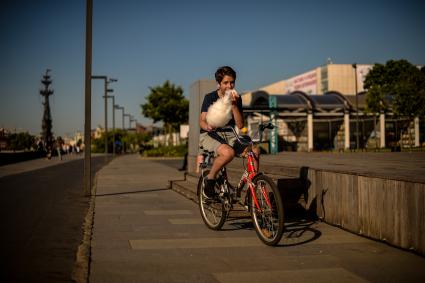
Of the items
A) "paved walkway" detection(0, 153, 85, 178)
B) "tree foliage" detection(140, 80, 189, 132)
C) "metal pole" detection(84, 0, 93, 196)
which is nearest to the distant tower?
"tree foliage" detection(140, 80, 189, 132)

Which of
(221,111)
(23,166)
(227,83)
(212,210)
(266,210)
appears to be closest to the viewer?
(266,210)

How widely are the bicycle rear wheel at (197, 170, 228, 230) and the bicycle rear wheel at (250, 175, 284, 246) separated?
69 centimetres

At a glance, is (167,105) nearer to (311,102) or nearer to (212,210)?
(311,102)

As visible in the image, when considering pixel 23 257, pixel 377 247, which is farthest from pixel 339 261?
pixel 23 257

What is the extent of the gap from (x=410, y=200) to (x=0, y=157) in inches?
1168

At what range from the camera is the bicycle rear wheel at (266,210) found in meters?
4.91

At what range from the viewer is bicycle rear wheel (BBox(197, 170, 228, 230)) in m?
6.08

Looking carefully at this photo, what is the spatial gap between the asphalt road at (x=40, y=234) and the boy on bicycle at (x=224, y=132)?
6.12 feet

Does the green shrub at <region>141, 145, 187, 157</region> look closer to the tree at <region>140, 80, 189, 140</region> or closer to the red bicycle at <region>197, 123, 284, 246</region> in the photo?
the tree at <region>140, 80, 189, 140</region>

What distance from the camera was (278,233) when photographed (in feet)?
16.1

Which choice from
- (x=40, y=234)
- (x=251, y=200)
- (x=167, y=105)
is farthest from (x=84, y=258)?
(x=167, y=105)

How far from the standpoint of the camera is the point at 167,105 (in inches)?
2168

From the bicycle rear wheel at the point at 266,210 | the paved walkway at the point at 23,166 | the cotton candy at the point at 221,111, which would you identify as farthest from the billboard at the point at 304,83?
the bicycle rear wheel at the point at 266,210

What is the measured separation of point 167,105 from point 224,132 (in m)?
49.6
